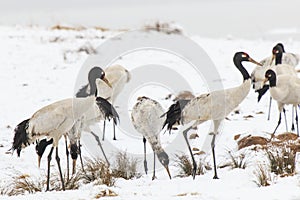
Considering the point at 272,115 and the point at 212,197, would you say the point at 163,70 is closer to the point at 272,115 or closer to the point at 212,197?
the point at 272,115

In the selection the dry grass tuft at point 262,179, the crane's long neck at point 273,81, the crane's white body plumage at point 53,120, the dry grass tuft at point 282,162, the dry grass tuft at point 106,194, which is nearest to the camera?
the dry grass tuft at point 106,194

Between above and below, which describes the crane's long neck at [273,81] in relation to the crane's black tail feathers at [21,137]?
above

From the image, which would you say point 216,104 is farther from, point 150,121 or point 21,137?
point 21,137

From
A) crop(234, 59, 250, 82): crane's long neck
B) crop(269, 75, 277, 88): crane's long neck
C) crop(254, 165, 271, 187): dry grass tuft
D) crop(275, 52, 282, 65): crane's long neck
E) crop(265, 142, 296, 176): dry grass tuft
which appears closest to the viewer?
crop(254, 165, 271, 187): dry grass tuft

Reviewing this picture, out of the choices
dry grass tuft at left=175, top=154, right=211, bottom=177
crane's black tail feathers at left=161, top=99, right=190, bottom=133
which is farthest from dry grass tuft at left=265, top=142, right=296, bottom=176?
Result: crane's black tail feathers at left=161, top=99, right=190, bottom=133

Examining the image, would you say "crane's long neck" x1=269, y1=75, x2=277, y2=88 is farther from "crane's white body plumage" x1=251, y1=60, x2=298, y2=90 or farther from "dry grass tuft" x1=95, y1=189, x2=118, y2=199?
"dry grass tuft" x1=95, y1=189, x2=118, y2=199

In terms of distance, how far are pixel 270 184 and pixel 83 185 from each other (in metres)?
2.38

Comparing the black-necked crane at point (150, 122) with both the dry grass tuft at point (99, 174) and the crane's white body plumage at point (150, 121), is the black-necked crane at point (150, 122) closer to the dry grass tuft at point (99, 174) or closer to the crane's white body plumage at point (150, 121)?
the crane's white body plumage at point (150, 121)

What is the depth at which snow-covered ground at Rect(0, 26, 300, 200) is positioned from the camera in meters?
6.66

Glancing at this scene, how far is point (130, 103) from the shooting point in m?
13.5

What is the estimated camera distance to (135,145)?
1070 centimetres

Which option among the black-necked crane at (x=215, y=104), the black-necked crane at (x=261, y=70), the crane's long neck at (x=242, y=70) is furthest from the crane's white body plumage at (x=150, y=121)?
the black-necked crane at (x=261, y=70)

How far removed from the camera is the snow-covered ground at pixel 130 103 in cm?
666

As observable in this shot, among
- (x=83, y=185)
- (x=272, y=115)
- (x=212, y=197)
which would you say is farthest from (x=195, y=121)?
(x=272, y=115)
